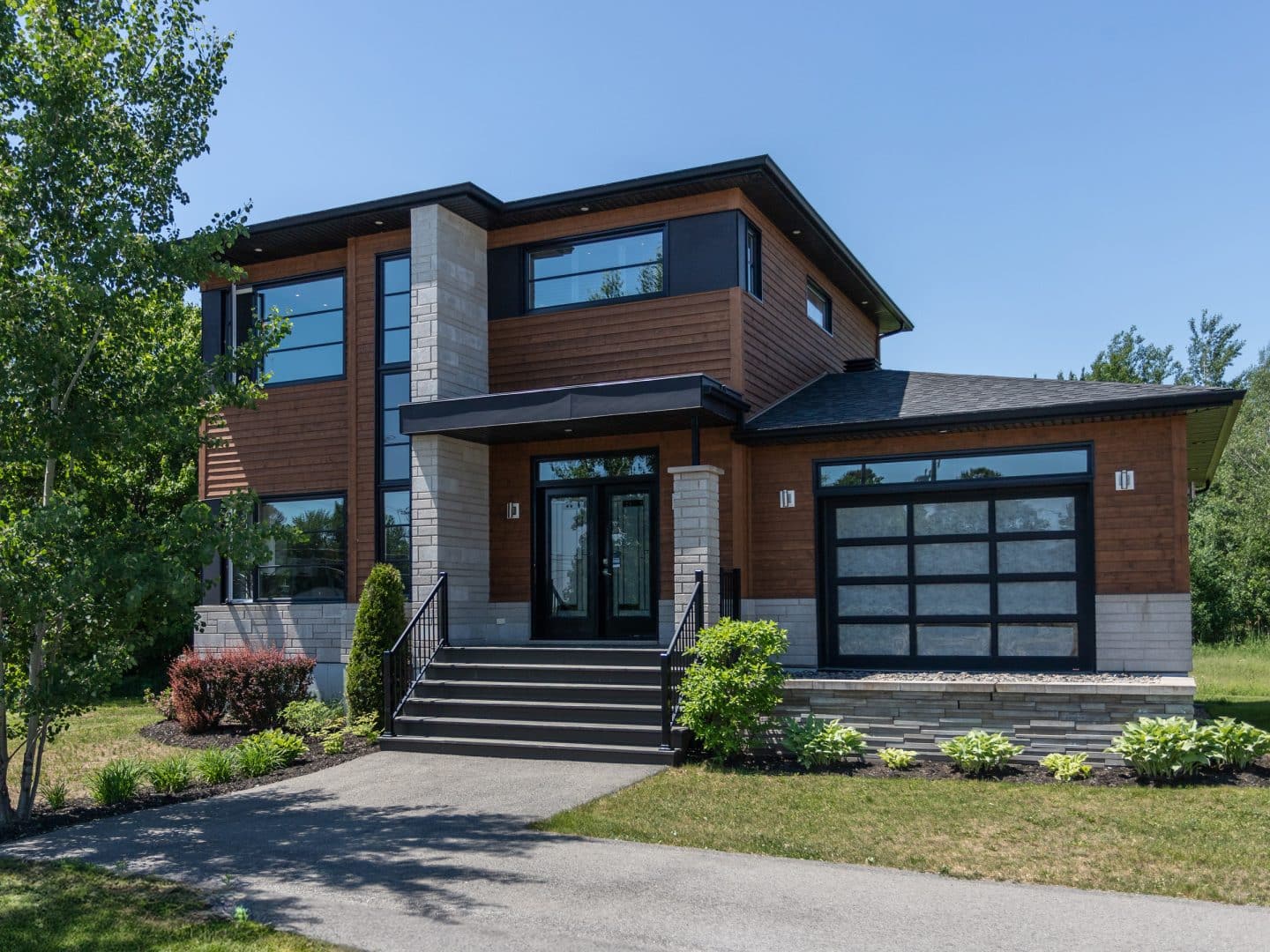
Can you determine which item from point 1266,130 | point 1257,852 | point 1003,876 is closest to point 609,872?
point 1003,876

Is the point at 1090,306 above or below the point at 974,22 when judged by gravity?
above

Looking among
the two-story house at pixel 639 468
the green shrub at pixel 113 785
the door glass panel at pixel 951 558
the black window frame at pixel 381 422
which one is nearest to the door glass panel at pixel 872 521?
the two-story house at pixel 639 468

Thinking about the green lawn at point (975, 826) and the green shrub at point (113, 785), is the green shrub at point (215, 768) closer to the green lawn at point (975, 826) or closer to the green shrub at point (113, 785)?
the green shrub at point (113, 785)

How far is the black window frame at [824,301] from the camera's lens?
15.2 m

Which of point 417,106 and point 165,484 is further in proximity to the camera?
point 165,484

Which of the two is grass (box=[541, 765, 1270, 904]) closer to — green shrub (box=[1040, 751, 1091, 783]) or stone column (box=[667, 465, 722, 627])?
green shrub (box=[1040, 751, 1091, 783])

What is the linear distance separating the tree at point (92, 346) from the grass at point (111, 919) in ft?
6.64

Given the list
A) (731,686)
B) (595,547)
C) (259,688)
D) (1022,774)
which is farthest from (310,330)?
(1022,774)

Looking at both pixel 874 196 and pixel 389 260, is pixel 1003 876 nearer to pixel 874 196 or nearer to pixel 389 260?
pixel 389 260

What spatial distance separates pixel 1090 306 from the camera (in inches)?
1673

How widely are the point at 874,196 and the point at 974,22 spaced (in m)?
6.87

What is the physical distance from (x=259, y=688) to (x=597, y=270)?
642 centimetres

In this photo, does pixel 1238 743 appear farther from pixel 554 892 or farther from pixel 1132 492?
pixel 554 892

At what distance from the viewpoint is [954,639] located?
11312mm
